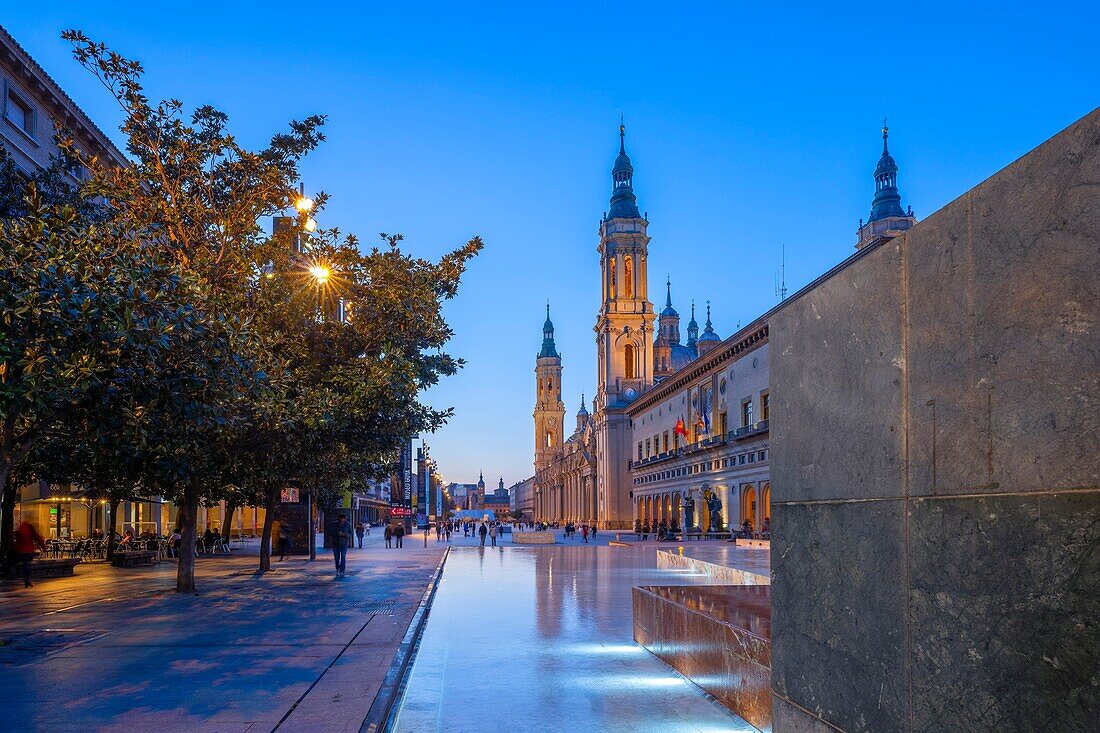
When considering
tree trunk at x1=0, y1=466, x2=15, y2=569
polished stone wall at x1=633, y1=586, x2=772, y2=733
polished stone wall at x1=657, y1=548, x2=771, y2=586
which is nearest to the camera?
polished stone wall at x1=633, y1=586, x2=772, y2=733

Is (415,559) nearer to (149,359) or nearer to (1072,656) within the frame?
(149,359)

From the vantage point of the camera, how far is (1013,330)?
365cm

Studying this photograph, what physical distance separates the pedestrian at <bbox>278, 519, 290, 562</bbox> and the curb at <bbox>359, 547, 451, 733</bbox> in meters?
20.2

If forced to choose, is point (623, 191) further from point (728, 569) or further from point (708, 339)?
point (728, 569)

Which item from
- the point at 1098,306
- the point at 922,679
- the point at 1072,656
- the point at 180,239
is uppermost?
the point at 180,239

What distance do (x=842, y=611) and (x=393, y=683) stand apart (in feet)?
20.0

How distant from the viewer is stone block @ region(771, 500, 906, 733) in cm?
443

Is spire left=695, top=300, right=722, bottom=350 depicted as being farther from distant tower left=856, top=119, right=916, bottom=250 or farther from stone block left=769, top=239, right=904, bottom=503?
stone block left=769, top=239, right=904, bottom=503

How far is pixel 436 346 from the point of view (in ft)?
71.6

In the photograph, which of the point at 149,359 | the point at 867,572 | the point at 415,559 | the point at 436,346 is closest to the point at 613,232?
the point at 415,559

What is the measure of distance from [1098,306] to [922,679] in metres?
1.87

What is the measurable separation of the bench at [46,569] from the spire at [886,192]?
68914 mm

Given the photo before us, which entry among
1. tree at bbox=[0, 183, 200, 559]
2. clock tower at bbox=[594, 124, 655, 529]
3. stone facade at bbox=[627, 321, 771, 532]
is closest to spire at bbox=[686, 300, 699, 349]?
clock tower at bbox=[594, 124, 655, 529]

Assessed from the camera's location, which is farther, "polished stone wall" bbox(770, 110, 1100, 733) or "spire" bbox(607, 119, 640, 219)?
"spire" bbox(607, 119, 640, 219)
